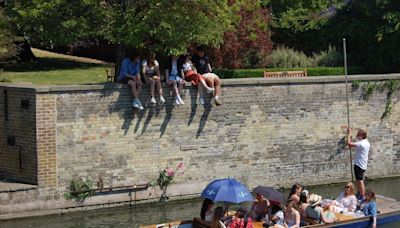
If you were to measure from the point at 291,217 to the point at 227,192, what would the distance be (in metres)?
1.39

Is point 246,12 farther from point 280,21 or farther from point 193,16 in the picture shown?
point 193,16

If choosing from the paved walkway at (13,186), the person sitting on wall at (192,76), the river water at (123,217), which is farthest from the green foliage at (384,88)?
the paved walkway at (13,186)

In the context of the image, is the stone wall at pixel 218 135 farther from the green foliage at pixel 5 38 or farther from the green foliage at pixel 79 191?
the green foliage at pixel 5 38

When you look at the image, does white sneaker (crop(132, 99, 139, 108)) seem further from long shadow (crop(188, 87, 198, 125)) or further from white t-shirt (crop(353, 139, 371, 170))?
white t-shirt (crop(353, 139, 371, 170))

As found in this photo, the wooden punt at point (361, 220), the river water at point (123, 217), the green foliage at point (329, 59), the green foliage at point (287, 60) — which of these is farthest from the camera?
the green foliage at point (329, 59)

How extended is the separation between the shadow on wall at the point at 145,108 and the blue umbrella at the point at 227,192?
15.2 ft

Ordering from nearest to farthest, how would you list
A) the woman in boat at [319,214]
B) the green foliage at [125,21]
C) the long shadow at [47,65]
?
the woman in boat at [319,214] → the green foliage at [125,21] → the long shadow at [47,65]

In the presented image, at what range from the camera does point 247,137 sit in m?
19.9

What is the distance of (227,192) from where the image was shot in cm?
1405

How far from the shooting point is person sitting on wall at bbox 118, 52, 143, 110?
1791 centimetres

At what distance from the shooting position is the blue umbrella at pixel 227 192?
45.8ft

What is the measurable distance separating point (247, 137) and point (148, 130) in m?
3.02

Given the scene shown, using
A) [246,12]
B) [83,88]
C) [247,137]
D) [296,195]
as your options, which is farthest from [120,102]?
[246,12]

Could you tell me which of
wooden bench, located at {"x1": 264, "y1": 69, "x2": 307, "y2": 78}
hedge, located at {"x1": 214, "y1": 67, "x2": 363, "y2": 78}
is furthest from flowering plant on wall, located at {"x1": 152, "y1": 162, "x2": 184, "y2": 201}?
hedge, located at {"x1": 214, "y1": 67, "x2": 363, "y2": 78}
